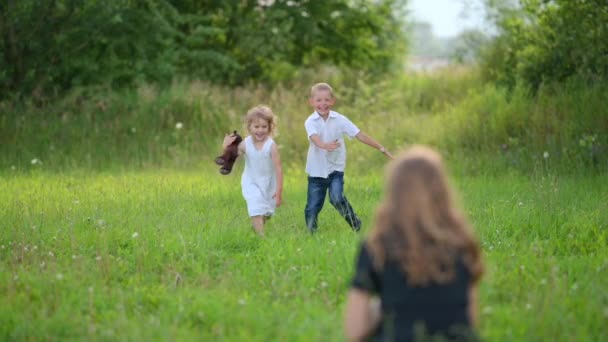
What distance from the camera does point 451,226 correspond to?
3406 millimetres

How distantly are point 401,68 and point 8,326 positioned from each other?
84.9 feet

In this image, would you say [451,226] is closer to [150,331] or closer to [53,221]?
[150,331]

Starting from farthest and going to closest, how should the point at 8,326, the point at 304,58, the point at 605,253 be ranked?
the point at 304,58 < the point at 605,253 < the point at 8,326

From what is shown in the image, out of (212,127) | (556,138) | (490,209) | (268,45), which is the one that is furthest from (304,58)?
(490,209)

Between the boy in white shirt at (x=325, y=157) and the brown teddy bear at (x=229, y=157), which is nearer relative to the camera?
the brown teddy bear at (x=229, y=157)

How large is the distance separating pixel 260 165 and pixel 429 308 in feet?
15.1

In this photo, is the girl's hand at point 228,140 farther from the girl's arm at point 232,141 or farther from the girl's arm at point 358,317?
the girl's arm at point 358,317

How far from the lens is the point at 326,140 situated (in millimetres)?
8375

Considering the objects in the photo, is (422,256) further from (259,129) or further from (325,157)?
(325,157)

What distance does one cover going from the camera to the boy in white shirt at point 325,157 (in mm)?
8172

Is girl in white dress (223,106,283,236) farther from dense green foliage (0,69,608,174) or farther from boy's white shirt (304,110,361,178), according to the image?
dense green foliage (0,69,608,174)

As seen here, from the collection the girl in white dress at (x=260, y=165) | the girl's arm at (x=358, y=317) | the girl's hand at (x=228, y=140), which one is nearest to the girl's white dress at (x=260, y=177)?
the girl in white dress at (x=260, y=165)

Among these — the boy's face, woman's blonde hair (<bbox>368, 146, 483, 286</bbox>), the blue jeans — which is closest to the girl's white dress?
the blue jeans

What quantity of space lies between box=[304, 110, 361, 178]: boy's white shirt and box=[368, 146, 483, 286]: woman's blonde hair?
4765mm
